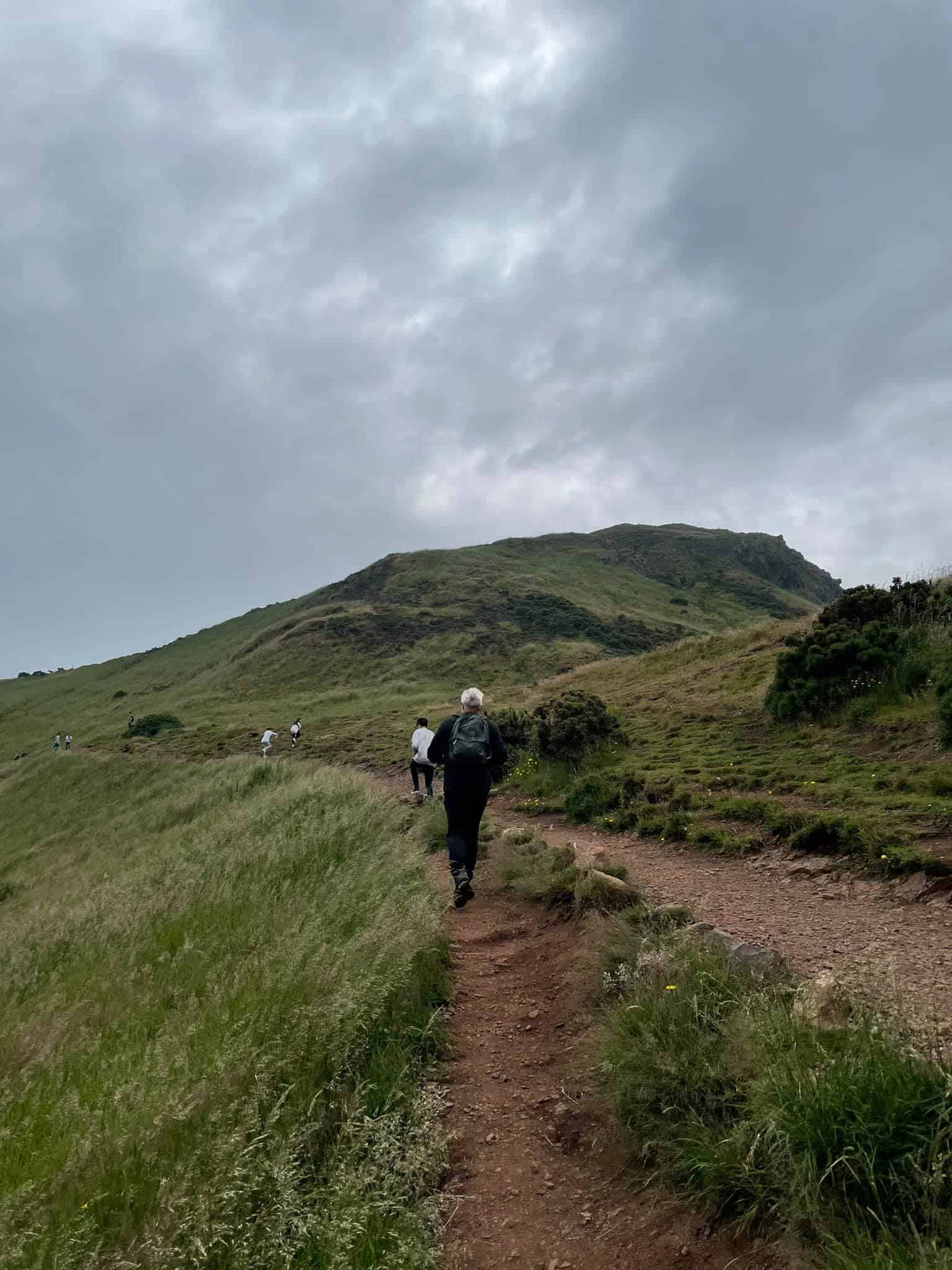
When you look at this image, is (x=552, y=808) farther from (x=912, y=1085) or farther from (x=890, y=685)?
(x=912, y=1085)

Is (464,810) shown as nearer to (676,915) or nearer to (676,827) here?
(676,827)

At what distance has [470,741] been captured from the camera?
23.9 ft

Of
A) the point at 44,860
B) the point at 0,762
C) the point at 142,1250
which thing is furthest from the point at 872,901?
the point at 0,762

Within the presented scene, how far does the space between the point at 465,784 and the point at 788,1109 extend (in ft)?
15.8

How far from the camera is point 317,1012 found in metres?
3.84

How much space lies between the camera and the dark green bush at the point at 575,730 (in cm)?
1339

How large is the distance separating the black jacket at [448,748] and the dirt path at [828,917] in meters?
1.31

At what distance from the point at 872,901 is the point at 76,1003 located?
554 cm

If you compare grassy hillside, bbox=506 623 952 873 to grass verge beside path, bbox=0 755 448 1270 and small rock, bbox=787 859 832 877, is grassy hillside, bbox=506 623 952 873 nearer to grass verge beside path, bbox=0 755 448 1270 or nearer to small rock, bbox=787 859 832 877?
small rock, bbox=787 859 832 877

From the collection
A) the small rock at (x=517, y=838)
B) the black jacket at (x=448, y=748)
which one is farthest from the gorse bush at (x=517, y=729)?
the black jacket at (x=448, y=748)

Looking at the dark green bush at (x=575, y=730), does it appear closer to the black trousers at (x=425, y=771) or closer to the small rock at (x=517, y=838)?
the black trousers at (x=425, y=771)

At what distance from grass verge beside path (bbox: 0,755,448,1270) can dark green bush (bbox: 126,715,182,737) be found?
36.7m

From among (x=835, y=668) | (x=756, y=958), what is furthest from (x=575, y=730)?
(x=756, y=958)

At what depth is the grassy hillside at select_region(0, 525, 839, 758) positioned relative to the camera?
4375 cm
